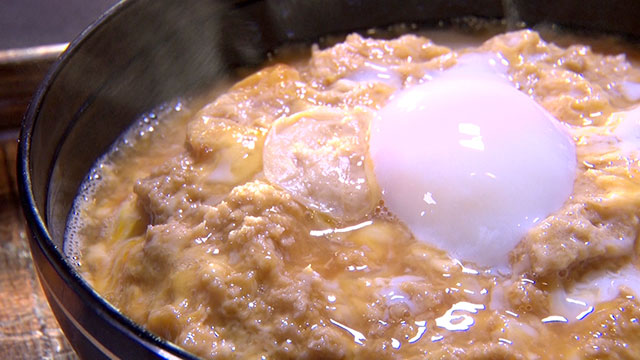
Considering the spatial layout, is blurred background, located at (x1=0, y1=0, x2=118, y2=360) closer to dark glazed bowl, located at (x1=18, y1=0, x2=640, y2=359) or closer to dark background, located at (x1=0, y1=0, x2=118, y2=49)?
dark glazed bowl, located at (x1=18, y1=0, x2=640, y2=359)

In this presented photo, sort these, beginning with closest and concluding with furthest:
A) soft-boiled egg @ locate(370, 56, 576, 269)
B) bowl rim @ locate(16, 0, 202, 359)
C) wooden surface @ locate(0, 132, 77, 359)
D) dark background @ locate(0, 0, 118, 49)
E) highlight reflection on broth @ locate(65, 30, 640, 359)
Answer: bowl rim @ locate(16, 0, 202, 359)
highlight reflection on broth @ locate(65, 30, 640, 359)
soft-boiled egg @ locate(370, 56, 576, 269)
wooden surface @ locate(0, 132, 77, 359)
dark background @ locate(0, 0, 118, 49)

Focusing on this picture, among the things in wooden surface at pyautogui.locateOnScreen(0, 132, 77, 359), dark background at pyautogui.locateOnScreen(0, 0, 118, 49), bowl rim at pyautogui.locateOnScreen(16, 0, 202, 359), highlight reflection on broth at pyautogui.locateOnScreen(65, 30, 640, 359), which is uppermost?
bowl rim at pyautogui.locateOnScreen(16, 0, 202, 359)

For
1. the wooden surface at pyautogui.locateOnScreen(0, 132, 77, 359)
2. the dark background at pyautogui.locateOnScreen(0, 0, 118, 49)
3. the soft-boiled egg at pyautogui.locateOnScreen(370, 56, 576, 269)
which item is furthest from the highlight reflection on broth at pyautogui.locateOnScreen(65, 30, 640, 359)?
the dark background at pyautogui.locateOnScreen(0, 0, 118, 49)

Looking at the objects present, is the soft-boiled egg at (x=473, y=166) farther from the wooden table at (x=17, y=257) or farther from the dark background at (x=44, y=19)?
the dark background at (x=44, y=19)

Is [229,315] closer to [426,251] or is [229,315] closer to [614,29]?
[426,251]

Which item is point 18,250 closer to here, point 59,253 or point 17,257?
point 17,257

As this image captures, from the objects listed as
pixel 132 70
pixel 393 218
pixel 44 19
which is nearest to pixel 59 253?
pixel 393 218
